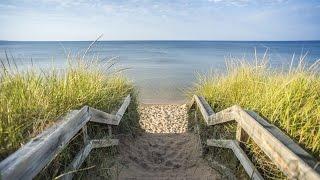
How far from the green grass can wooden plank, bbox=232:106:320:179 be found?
2.03 metres

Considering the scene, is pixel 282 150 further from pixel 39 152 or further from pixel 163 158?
pixel 163 158

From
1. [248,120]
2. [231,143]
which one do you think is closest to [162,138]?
[231,143]

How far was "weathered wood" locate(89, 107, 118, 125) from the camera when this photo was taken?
411 centimetres

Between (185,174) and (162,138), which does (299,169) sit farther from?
(162,138)

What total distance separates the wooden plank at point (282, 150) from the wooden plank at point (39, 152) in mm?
1771

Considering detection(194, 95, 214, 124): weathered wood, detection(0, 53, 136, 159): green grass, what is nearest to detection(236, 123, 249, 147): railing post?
detection(194, 95, 214, 124): weathered wood

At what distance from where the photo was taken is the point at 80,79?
515 cm

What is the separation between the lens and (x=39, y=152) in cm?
225

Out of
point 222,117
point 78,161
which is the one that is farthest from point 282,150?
point 222,117

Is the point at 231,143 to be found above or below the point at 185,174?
above

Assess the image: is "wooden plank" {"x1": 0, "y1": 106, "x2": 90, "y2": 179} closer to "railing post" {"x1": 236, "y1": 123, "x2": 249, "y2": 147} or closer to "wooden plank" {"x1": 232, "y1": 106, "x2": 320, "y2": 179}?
"wooden plank" {"x1": 232, "y1": 106, "x2": 320, "y2": 179}

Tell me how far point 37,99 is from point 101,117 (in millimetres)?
1079

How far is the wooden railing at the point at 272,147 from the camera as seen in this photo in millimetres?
2299

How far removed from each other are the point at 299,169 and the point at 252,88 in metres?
3.58
